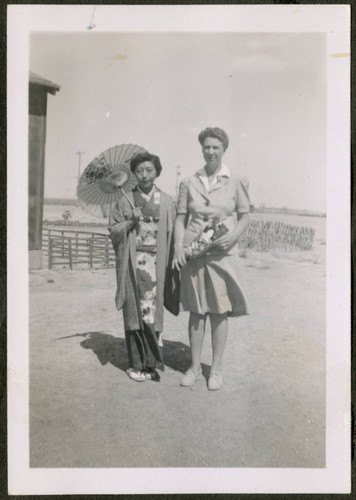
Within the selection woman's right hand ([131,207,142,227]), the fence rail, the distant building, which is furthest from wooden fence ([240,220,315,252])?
the distant building

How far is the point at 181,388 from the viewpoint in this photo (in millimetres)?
3121

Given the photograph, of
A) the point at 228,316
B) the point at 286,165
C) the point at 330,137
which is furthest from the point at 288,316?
→ the point at 330,137

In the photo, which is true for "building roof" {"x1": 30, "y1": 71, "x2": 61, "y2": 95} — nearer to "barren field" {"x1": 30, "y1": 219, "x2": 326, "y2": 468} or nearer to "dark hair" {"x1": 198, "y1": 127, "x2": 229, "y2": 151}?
"dark hair" {"x1": 198, "y1": 127, "x2": 229, "y2": 151}

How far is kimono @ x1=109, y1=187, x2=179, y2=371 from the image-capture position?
3.09 meters

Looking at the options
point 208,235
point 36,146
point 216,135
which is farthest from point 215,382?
point 36,146

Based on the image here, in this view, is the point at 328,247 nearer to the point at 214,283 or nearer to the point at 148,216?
the point at 214,283

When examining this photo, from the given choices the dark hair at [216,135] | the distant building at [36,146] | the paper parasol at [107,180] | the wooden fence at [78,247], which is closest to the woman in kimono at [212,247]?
the dark hair at [216,135]

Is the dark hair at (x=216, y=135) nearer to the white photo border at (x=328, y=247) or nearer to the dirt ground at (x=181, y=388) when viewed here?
the white photo border at (x=328, y=247)

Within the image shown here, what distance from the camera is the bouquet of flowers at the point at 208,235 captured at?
3.05 meters

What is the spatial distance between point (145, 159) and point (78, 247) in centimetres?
75

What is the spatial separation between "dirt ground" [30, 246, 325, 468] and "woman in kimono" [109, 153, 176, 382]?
10 centimetres

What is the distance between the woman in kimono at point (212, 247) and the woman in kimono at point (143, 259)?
0.11 metres

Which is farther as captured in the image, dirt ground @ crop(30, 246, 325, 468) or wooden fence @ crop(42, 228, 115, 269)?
wooden fence @ crop(42, 228, 115, 269)

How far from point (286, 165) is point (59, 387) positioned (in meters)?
2.04
